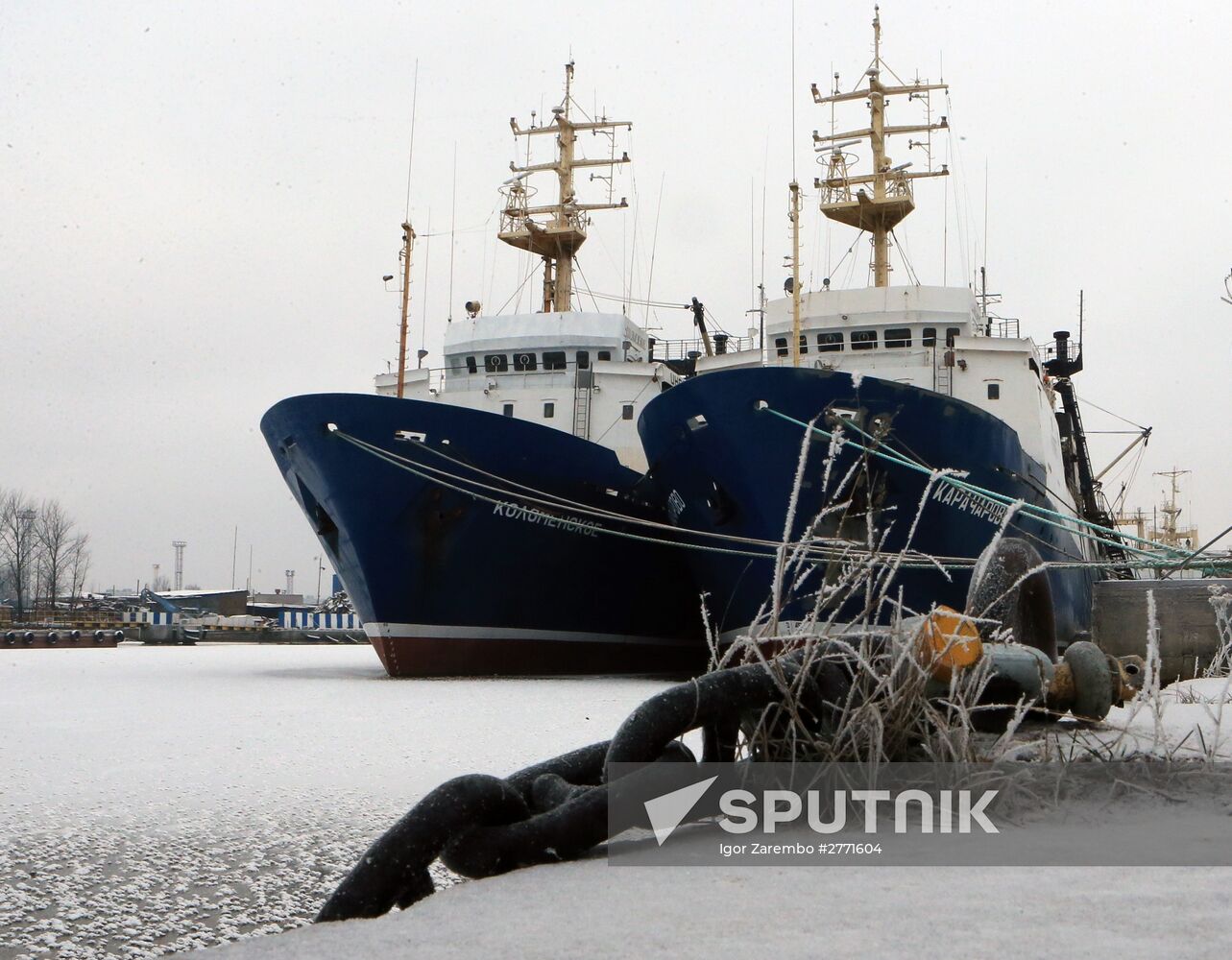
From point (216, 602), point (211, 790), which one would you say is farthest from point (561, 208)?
point (216, 602)

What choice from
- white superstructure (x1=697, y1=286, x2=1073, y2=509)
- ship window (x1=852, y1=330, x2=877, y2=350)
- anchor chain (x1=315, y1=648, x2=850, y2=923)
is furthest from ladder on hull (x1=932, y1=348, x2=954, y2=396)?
anchor chain (x1=315, y1=648, x2=850, y2=923)

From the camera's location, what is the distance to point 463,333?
831 inches

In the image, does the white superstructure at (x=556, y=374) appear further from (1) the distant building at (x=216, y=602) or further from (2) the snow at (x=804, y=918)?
(1) the distant building at (x=216, y=602)

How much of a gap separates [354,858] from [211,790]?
5.51 feet

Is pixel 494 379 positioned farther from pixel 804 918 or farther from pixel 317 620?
pixel 317 620

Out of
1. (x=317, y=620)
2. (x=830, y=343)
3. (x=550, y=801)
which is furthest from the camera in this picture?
(x=317, y=620)

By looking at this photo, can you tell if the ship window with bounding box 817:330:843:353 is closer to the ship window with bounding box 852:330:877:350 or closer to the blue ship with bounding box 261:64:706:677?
the ship window with bounding box 852:330:877:350

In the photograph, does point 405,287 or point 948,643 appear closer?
point 948,643

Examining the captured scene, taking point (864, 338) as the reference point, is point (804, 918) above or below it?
below

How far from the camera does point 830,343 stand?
19875mm

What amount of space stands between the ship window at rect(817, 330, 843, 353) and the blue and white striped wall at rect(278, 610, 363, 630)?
2929 cm

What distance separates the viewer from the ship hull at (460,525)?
14.4m

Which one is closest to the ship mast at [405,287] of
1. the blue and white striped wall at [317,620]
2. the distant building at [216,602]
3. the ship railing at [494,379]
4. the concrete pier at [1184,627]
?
the ship railing at [494,379]

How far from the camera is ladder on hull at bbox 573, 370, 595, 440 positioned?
1966 cm
